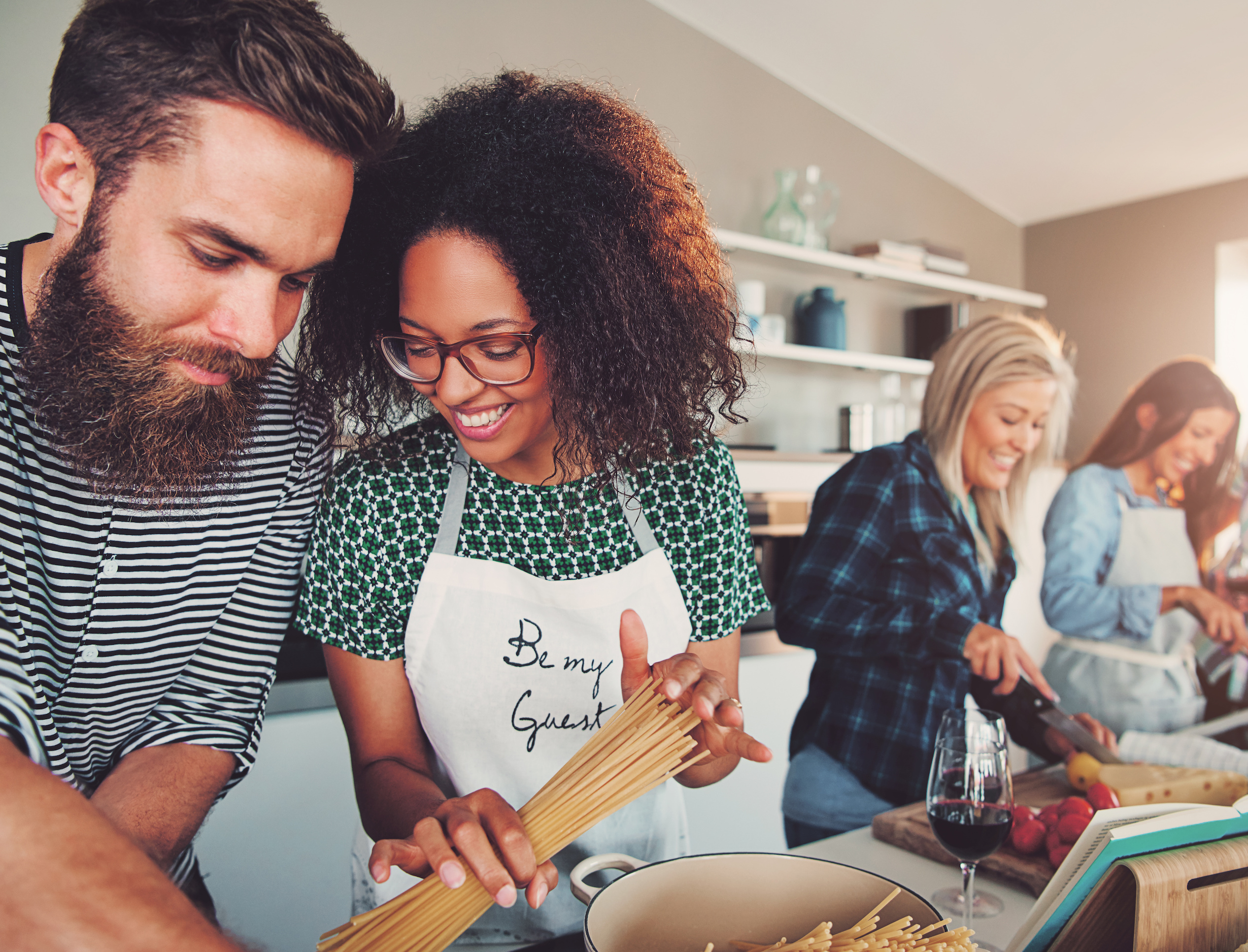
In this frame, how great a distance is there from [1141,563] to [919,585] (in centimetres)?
174

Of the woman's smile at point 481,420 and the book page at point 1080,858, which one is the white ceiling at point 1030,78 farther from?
the book page at point 1080,858

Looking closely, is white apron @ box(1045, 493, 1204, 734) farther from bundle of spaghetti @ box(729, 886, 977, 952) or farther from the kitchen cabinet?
bundle of spaghetti @ box(729, 886, 977, 952)

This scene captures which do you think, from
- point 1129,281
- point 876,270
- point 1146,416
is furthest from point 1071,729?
point 1129,281

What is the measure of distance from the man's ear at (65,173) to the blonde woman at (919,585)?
1338mm

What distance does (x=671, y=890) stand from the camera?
75 centimetres

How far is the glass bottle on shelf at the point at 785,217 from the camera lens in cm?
361

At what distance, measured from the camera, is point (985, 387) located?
6.25 ft

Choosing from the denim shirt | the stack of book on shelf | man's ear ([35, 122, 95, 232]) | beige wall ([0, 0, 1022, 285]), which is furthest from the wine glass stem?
the stack of book on shelf

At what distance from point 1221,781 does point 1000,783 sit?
0.48 metres

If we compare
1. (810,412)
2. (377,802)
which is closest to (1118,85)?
(810,412)

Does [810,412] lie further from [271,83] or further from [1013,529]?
[271,83]

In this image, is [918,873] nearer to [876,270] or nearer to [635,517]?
[635,517]

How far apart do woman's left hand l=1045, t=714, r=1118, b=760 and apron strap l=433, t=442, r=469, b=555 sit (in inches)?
42.6

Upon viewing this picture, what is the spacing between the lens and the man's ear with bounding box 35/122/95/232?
86 cm
